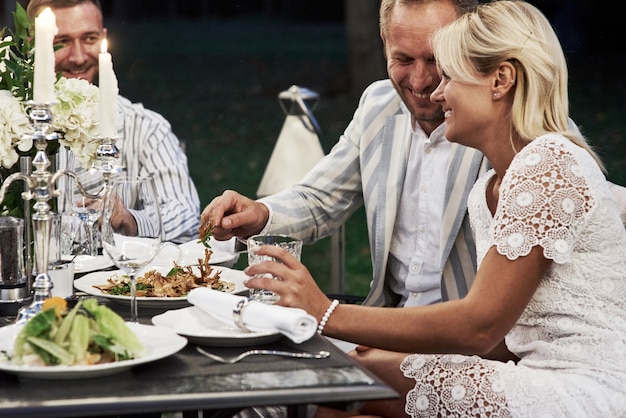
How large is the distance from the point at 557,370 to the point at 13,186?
4.73ft

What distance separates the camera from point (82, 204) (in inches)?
122

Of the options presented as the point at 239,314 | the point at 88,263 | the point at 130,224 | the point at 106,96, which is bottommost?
the point at 88,263

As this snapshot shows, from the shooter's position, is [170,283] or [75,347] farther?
[170,283]

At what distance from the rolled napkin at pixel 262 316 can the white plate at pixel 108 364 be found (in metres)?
0.13

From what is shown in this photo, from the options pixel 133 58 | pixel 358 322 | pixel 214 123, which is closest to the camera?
pixel 358 322

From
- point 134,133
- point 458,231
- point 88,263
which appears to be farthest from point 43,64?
point 134,133

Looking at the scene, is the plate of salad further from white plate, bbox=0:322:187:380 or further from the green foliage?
the green foliage

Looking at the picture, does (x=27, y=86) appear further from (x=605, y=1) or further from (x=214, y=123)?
(x=605, y=1)

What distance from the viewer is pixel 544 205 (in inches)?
93.7

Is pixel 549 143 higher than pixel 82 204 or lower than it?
higher

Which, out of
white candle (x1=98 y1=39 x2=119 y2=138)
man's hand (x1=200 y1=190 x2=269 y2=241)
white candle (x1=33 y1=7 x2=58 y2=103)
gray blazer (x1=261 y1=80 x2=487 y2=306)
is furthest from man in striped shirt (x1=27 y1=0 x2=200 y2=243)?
white candle (x1=33 y1=7 x2=58 y2=103)

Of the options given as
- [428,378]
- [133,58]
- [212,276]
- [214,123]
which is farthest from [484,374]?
[133,58]

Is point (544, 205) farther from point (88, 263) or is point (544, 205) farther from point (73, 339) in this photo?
point (88, 263)

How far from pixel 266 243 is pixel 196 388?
27.5 inches
